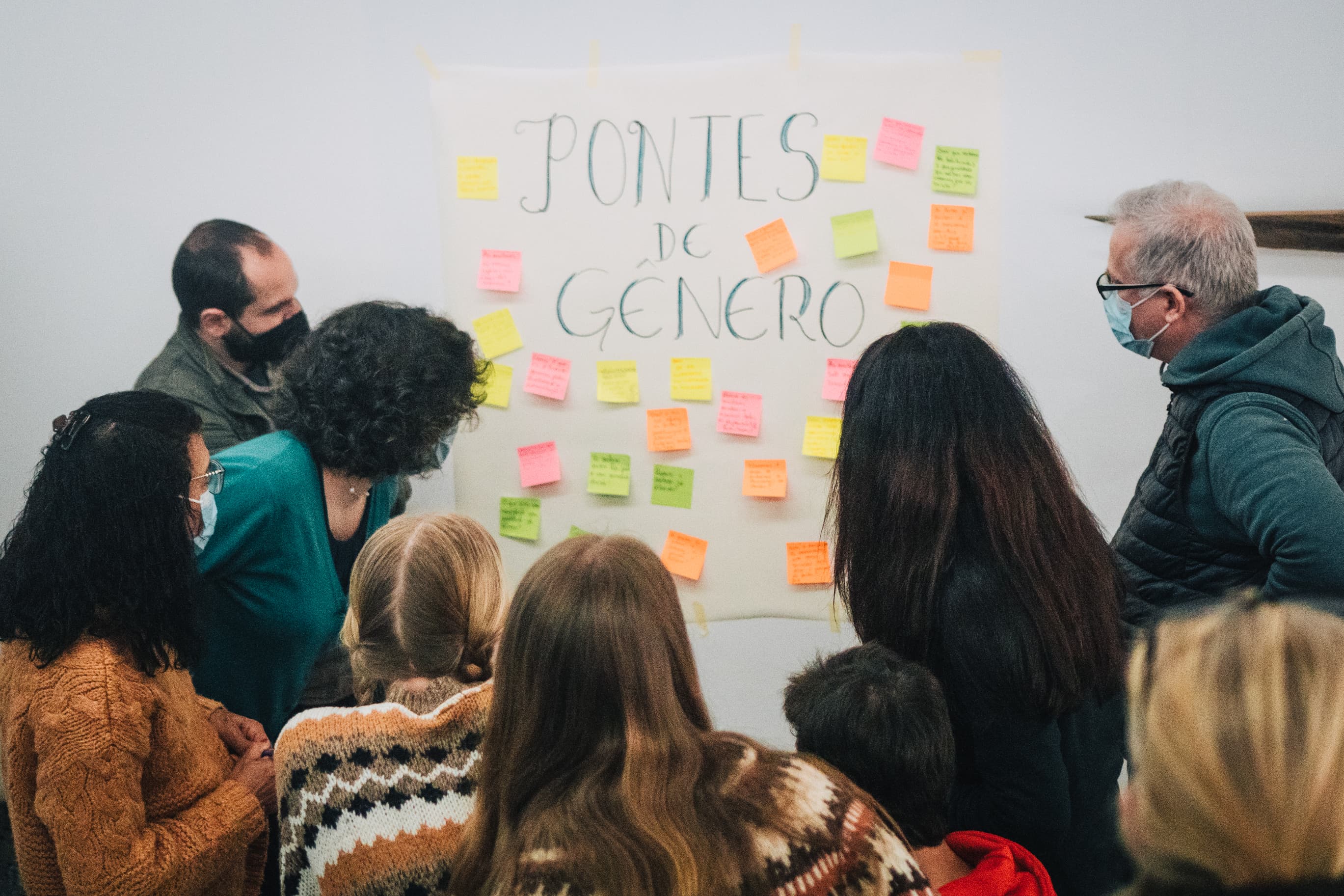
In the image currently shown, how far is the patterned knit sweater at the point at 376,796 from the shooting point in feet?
3.43

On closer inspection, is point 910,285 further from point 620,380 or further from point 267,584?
point 267,584

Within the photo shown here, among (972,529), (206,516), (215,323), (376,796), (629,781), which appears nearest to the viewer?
(629,781)

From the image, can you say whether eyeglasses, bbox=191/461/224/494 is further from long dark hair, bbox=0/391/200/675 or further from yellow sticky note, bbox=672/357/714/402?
yellow sticky note, bbox=672/357/714/402

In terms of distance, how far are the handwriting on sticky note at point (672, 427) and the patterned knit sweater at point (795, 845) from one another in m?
1.22

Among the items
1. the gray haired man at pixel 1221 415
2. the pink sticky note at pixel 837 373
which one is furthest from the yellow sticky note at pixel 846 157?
the gray haired man at pixel 1221 415

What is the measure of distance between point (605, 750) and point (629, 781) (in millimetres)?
44

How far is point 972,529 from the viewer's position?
1.17 meters

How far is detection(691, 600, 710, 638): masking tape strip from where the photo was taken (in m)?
2.17

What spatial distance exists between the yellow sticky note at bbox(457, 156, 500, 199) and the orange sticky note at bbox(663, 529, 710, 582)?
0.88m

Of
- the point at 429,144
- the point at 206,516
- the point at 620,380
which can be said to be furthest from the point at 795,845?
the point at 429,144

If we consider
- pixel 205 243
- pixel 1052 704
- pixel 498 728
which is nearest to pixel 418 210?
pixel 205 243

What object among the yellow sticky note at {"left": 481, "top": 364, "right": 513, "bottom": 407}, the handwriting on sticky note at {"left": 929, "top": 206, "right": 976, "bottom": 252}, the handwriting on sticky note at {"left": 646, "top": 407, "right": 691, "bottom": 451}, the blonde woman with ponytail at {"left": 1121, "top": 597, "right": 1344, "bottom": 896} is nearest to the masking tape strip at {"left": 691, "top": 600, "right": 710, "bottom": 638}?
the handwriting on sticky note at {"left": 646, "top": 407, "right": 691, "bottom": 451}

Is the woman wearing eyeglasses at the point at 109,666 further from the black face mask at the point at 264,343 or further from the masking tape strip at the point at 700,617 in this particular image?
the masking tape strip at the point at 700,617

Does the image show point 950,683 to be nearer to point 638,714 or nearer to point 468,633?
point 638,714
